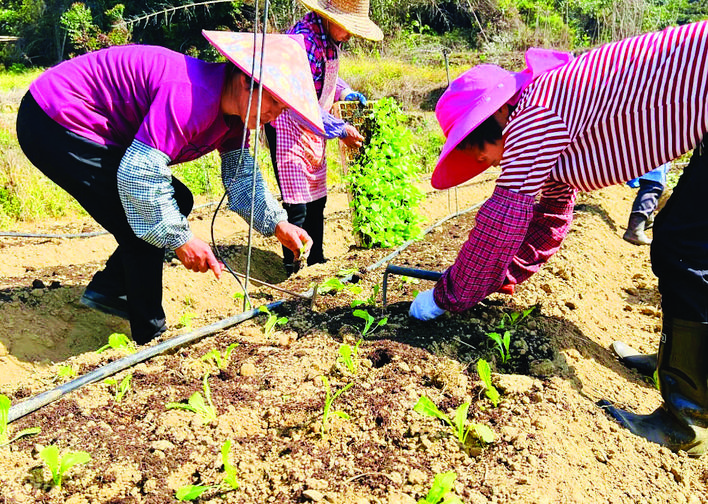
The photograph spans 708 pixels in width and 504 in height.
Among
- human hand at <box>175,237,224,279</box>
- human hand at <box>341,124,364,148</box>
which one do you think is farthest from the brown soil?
human hand at <box>341,124,364,148</box>

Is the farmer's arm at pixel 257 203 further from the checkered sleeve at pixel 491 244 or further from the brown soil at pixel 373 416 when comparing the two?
the checkered sleeve at pixel 491 244

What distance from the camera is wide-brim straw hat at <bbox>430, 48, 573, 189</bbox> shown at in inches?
78.3

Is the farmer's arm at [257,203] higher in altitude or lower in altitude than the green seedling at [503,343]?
higher

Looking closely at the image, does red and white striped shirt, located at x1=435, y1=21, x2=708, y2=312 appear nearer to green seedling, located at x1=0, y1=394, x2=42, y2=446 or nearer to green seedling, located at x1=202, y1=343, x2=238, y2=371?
green seedling, located at x1=202, y1=343, x2=238, y2=371

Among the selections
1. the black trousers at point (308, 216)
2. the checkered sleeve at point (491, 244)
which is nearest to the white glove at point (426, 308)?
the checkered sleeve at point (491, 244)

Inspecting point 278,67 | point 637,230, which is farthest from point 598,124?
point 637,230

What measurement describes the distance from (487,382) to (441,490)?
0.50 m

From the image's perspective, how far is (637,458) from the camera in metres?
1.85

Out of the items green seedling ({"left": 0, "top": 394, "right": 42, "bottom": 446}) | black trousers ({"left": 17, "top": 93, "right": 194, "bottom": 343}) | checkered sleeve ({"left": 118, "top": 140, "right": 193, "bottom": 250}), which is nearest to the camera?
green seedling ({"left": 0, "top": 394, "right": 42, "bottom": 446})

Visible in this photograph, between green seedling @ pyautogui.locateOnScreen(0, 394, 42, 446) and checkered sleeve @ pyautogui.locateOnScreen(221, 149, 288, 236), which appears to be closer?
green seedling @ pyautogui.locateOnScreen(0, 394, 42, 446)

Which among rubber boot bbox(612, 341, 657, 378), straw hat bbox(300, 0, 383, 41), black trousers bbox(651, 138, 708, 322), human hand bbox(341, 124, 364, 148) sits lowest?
rubber boot bbox(612, 341, 657, 378)

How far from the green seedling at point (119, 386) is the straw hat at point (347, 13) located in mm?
2348

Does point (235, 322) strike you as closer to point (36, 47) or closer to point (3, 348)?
point (3, 348)

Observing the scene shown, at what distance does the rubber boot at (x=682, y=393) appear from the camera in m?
1.91
